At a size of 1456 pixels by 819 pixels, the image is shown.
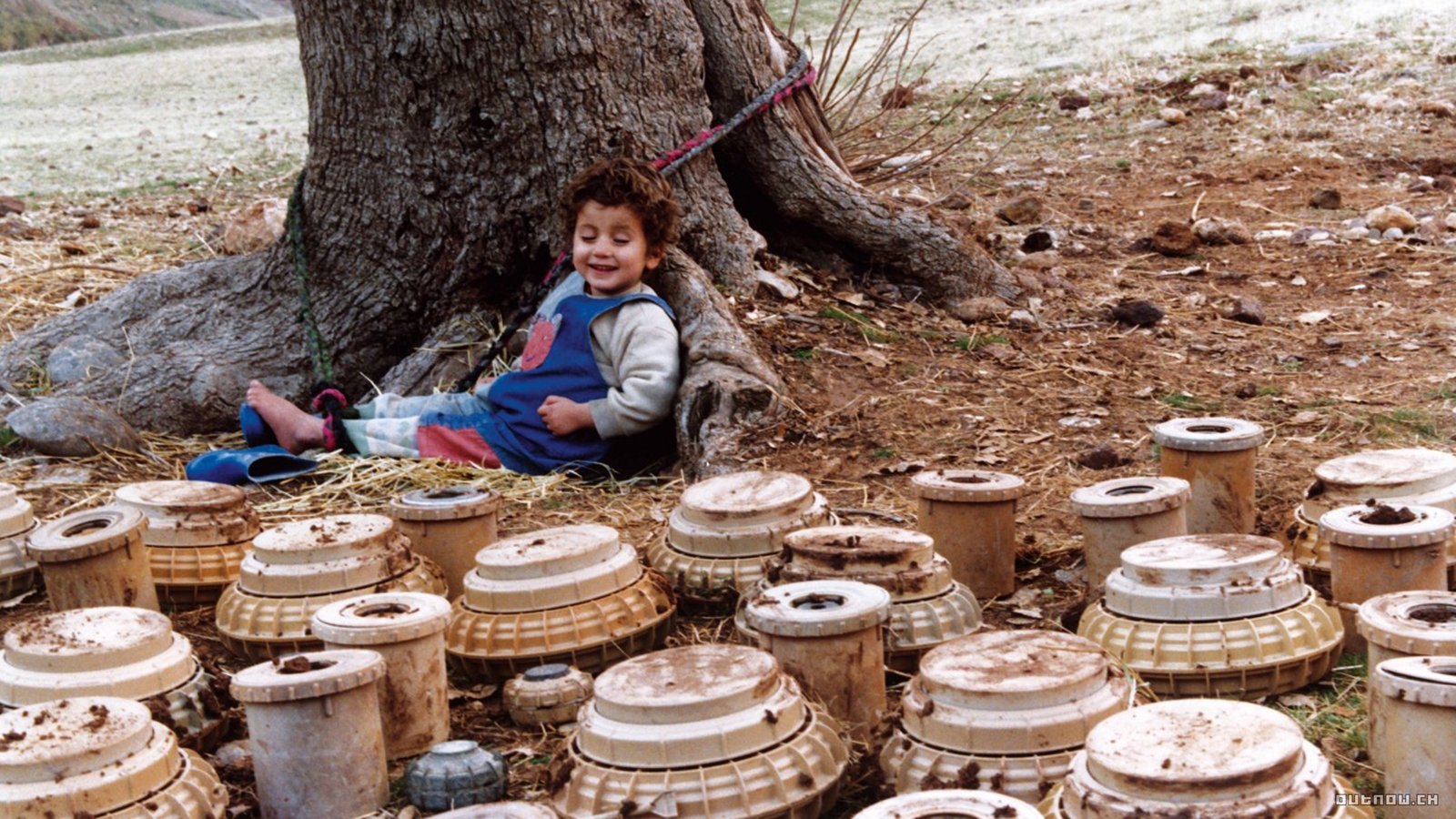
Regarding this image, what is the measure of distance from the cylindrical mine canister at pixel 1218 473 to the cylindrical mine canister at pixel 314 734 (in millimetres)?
1947

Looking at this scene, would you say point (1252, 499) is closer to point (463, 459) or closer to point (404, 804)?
point (404, 804)

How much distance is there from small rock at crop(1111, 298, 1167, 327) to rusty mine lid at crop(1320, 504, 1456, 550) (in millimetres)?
2961

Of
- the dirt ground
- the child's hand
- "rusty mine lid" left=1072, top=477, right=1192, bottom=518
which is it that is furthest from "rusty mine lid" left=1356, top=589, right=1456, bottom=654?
the child's hand

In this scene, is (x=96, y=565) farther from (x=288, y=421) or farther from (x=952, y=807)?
(x=952, y=807)

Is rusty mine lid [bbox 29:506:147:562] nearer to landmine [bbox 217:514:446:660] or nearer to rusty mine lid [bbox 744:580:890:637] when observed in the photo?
landmine [bbox 217:514:446:660]

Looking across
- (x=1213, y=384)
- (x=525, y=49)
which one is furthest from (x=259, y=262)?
(x=1213, y=384)

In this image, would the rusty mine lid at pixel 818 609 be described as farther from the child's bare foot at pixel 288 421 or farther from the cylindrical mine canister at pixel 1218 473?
the child's bare foot at pixel 288 421

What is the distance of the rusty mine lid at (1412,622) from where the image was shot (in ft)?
8.04

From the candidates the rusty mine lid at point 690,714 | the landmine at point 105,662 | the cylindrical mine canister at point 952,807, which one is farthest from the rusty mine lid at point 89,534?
the cylindrical mine canister at point 952,807

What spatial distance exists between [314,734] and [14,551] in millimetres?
1867

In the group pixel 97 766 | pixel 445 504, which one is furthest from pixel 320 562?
pixel 97 766

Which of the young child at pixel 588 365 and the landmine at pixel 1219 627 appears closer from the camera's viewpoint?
the landmine at pixel 1219 627

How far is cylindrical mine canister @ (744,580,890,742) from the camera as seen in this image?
8.87 feet

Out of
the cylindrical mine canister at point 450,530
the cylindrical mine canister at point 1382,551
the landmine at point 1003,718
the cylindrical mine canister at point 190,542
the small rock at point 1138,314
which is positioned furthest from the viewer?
the small rock at point 1138,314
